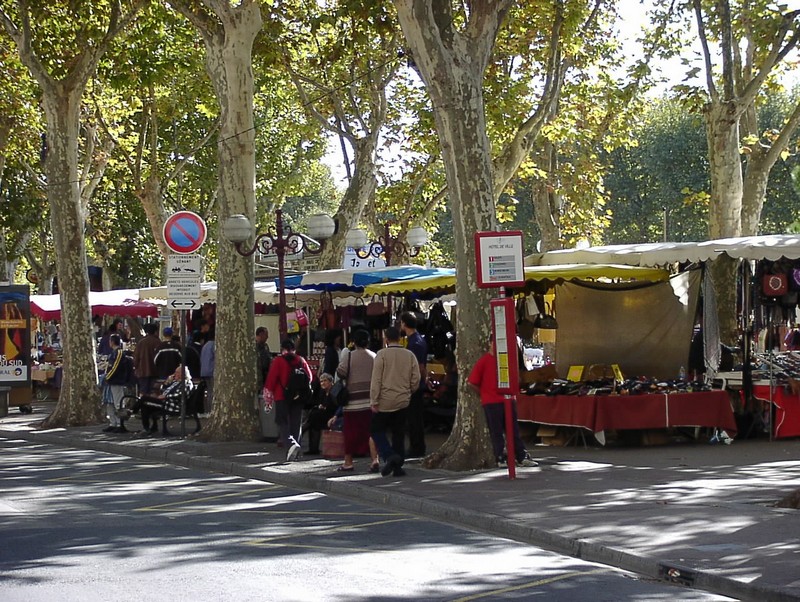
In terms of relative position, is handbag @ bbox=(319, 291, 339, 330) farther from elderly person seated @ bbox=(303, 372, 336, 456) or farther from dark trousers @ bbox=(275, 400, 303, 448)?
dark trousers @ bbox=(275, 400, 303, 448)

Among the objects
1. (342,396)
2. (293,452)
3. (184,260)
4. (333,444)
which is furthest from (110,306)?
(342,396)

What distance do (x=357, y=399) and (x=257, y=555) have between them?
6.15 m

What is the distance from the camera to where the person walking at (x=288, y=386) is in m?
17.6

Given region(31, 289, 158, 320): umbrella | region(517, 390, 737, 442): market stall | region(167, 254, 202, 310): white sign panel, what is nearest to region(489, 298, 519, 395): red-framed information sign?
region(517, 390, 737, 442): market stall

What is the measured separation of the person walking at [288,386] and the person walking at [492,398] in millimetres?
3224

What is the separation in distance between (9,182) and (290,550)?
37148 mm

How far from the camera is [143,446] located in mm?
20047

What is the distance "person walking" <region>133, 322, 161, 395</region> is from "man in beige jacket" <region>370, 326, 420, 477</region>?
8.96 metres

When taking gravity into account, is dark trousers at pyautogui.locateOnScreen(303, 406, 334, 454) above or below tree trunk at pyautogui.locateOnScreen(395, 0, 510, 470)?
below

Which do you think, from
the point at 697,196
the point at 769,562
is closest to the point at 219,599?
the point at 769,562

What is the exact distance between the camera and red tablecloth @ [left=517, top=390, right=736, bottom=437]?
17.8m

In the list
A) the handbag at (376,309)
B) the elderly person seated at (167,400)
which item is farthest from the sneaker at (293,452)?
the handbag at (376,309)

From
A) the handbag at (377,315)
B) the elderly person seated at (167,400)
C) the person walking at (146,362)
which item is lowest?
the elderly person seated at (167,400)

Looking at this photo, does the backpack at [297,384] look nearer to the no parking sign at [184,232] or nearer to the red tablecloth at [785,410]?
the no parking sign at [184,232]
